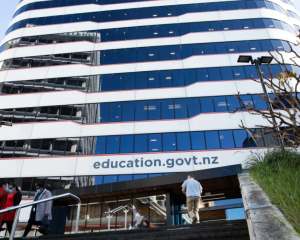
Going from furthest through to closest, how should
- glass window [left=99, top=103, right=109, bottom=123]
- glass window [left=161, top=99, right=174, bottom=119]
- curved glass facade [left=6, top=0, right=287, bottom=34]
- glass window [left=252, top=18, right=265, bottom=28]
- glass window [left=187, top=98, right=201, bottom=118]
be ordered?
curved glass facade [left=6, top=0, right=287, bottom=34], glass window [left=252, top=18, right=265, bottom=28], glass window [left=99, top=103, right=109, bottom=123], glass window [left=161, top=99, right=174, bottom=119], glass window [left=187, top=98, right=201, bottom=118]

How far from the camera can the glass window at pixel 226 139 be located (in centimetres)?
1923

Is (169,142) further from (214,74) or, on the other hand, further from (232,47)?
(232,47)

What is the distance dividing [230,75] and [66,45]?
16.2 metres

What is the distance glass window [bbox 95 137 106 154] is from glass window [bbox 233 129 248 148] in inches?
407

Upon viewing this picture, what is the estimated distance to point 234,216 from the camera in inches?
655

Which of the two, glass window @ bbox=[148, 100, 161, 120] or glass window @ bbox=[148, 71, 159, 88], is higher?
glass window @ bbox=[148, 71, 159, 88]

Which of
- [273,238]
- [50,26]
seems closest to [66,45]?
[50,26]

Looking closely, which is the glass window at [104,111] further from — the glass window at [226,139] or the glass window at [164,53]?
the glass window at [226,139]

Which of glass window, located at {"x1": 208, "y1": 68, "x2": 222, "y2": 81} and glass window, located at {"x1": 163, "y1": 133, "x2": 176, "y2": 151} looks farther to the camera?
glass window, located at {"x1": 208, "y1": 68, "x2": 222, "y2": 81}

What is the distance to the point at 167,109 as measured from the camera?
68.8ft

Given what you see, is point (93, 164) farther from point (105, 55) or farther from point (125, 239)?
point (125, 239)

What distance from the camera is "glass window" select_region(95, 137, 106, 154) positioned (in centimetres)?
1986

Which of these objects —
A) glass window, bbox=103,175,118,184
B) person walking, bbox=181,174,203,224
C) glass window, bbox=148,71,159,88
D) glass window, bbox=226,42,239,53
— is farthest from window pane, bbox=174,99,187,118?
person walking, bbox=181,174,203,224

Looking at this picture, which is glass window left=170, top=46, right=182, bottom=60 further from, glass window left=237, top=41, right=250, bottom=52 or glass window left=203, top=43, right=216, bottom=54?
glass window left=237, top=41, right=250, bottom=52
